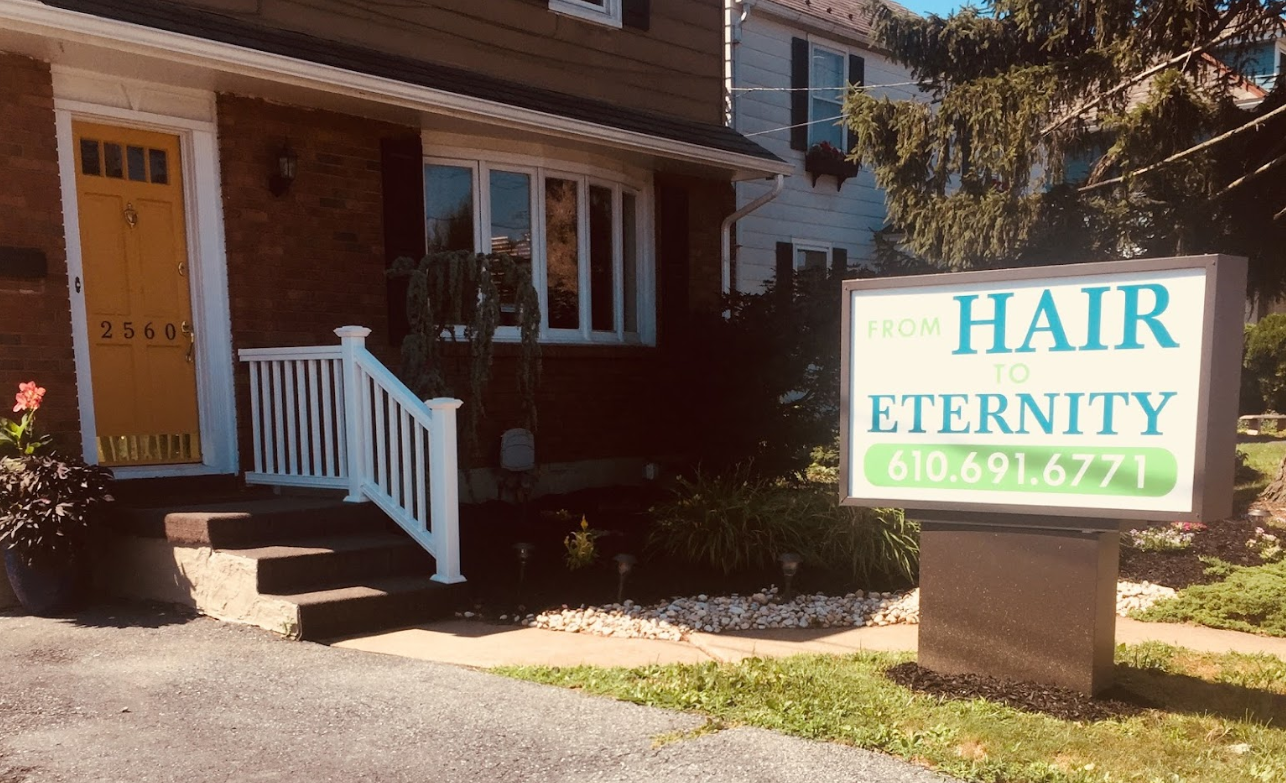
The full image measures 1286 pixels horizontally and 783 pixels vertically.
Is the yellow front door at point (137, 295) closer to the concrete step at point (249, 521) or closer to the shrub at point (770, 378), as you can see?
the concrete step at point (249, 521)

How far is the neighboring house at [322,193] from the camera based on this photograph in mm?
5574

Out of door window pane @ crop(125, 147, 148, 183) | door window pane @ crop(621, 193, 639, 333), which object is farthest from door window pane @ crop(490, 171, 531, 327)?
door window pane @ crop(125, 147, 148, 183)

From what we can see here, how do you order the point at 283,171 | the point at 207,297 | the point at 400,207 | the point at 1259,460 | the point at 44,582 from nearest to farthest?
the point at 44,582 < the point at 207,297 < the point at 283,171 < the point at 400,207 < the point at 1259,460

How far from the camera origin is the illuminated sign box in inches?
130

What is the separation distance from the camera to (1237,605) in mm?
5176

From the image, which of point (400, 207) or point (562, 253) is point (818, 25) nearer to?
point (562, 253)

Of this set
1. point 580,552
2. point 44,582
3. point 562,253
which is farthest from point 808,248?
point 44,582

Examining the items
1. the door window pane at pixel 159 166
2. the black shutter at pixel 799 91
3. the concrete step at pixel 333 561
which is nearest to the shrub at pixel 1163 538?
the concrete step at pixel 333 561

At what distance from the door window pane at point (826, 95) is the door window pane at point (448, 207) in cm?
739

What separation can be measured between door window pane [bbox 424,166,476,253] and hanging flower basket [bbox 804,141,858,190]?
23.3 feet

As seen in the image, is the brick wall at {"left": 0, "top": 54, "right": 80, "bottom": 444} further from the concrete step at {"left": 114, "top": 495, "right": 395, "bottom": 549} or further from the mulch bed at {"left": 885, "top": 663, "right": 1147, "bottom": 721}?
the mulch bed at {"left": 885, "top": 663, "right": 1147, "bottom": 721}

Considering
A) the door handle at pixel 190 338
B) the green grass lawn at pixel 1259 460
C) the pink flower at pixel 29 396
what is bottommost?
the green grass lawn at pixel 1259 460

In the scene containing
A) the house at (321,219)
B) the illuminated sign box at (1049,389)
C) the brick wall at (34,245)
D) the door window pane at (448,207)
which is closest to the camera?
the illuminated sign box at (1049,389)

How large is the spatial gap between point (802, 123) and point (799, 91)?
0.46 meters
